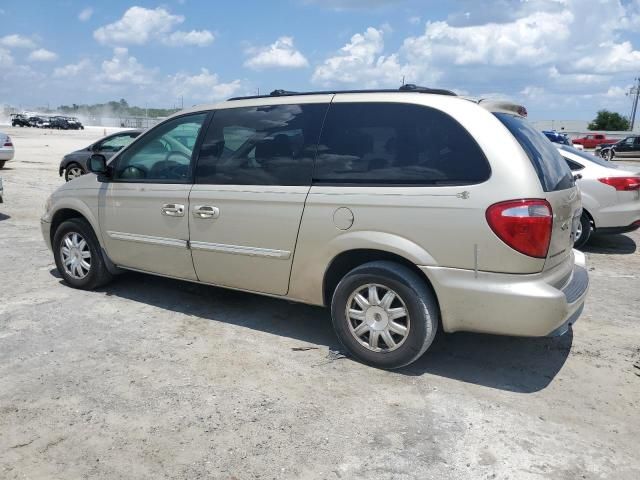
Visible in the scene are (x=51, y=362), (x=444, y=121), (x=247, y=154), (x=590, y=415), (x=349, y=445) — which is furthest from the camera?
(x=247, y=154)

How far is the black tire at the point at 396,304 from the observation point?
3.67 m

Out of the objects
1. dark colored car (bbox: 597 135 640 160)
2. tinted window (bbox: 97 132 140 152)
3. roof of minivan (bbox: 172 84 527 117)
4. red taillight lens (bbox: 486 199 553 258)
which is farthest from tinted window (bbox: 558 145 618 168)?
dark colored car (bbox: 597 135 640 160)

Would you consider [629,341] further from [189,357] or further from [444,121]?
[189,357]

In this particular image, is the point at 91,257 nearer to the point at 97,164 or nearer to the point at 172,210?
the point at 97,164

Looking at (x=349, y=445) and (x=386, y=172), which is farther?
(x=386, y=172)

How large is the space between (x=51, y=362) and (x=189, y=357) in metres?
A: 0.96

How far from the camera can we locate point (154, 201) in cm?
480

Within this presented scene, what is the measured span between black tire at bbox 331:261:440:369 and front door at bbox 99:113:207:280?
1.48m

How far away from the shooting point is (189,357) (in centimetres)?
411

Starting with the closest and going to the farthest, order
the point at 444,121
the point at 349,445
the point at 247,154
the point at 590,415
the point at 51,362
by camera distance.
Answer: the point at 349,445 < the point at 590,415 < the point at 444,121 < the point at 51,362 < the point at 247,154

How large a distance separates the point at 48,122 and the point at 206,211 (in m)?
75.2

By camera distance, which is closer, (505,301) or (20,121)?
(505,301)

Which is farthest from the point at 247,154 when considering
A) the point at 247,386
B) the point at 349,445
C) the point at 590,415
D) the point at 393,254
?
the point at 590,415

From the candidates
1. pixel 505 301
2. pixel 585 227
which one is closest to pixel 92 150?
pixel 585 227
